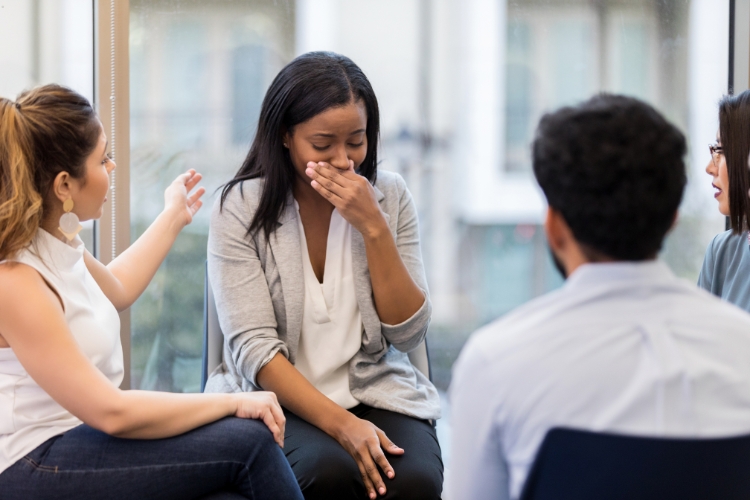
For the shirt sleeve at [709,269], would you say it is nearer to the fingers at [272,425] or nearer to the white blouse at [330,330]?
the white blouse at [330,330]

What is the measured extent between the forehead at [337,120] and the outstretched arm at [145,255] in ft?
1.36

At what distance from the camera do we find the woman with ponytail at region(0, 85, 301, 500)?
117cm

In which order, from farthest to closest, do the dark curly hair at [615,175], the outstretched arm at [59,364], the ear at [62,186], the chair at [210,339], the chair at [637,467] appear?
1. the chair at [210,339]
2. the ear at [62,186]
3. the outstretched arm at [59,364]
4. the dark curly hair at [615,175]
5. the chair at [637,467]

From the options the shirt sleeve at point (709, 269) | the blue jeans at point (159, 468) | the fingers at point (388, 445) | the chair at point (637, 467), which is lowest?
the fingers at point (388, 445)

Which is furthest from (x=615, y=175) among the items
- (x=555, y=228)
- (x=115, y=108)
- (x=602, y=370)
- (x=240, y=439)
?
(x=115, y=108)

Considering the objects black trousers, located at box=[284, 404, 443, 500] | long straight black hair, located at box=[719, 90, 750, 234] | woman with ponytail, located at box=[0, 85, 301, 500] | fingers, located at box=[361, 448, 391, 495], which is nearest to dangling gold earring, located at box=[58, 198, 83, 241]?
woman with ponytail, located at box=[0, 85, 301, 500]

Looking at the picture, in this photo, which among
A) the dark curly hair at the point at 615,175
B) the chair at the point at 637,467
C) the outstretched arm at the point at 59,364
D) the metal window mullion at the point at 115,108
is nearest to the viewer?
the chair at the point at 637,467

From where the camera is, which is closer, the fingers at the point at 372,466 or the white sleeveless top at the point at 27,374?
the white sleeveless top at the point at 27,374

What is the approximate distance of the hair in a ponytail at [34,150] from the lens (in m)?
1.21

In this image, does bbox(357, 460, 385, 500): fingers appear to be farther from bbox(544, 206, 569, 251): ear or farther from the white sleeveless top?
bbox(544, 206, 569, 251): ear

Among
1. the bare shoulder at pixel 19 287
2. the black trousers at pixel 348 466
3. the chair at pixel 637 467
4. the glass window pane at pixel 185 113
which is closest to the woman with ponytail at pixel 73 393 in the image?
the bare shoulder at pixel 19 287

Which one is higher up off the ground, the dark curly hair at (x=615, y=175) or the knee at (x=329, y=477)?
the dark curly hair at (x=615, y=175)

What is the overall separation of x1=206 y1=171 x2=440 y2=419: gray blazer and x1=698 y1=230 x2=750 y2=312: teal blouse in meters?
0.73

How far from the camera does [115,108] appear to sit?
79.1 inches
